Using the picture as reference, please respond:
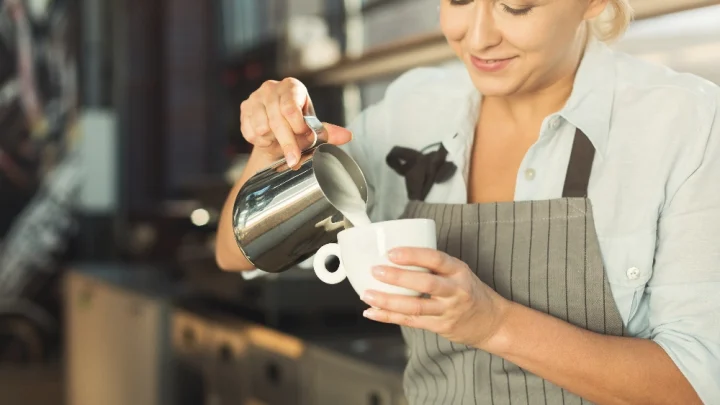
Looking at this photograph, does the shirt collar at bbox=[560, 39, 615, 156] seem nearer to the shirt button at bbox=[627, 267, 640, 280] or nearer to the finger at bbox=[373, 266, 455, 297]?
the shirt button at bbox=[627, 267, 640, 280]

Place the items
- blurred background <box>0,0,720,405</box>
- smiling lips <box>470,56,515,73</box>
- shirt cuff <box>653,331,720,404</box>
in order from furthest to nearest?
blurred background <box>0,0,720,405</box>
smiling lips <box>470,56,515,73</box>
shirt cuff <box>653,331,720,404</box>

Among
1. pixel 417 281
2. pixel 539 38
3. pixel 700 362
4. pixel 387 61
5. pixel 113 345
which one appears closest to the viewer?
pixel 417 281

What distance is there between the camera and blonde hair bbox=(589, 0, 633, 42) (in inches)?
44.1

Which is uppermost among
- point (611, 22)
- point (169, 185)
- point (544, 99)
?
point (611, 22)

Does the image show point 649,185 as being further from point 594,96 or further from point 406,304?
point 406,304

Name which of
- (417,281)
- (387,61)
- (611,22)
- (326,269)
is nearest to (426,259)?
(417,281)

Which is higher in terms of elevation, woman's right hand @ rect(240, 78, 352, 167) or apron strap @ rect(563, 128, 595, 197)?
woman's right hand @ rect(240, 78, 352, 167)

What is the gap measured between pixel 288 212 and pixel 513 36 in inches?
13.8

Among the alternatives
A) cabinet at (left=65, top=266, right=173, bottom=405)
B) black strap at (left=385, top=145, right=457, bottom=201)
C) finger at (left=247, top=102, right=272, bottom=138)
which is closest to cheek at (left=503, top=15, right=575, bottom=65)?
black strap at (left=385, top=145, right=457, bottom=201)

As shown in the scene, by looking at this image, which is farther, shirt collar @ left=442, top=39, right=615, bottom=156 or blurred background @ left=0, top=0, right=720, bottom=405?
blurred background @ left=0, top=0, right=720, bottom=405

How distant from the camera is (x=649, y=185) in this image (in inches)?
39.2

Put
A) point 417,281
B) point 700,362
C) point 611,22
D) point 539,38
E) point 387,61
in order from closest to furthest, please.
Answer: point 417,281 < point 700,362 < point 539,38 < point 611,22 < point 387,61

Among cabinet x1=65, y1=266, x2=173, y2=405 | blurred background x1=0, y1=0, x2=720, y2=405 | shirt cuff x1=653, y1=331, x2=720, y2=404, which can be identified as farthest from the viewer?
cabinet x1=65, y1=266, x2=173, y2=405

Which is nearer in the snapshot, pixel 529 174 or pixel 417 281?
pixel 417 281
